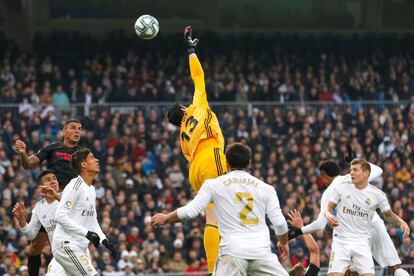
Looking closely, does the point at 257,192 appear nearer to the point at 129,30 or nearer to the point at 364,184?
the point at 364,184

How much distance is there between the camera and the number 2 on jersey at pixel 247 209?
12.2 metres

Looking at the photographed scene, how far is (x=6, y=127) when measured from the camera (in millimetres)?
26875

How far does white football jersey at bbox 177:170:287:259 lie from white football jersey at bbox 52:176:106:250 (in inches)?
99.7

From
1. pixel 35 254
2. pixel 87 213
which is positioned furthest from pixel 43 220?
pixel 87 213

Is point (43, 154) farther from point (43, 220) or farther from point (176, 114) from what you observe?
point (176, 114)

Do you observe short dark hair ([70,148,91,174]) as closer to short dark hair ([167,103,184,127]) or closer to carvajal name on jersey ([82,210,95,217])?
carvajal name on jersey ([82,210,95,217])

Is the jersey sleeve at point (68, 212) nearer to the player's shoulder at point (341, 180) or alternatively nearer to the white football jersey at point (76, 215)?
the white football jersey at point (76, 215)

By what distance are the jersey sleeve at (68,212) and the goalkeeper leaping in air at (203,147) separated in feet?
4.69

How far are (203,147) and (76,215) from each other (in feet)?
5.66

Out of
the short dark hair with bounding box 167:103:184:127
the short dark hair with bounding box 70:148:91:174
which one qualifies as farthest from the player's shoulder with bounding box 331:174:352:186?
the short dark hair with bounding box 70:148:91:174

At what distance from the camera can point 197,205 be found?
475 inches

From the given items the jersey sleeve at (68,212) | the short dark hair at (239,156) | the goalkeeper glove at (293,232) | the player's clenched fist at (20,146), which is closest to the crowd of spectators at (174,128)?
the player's clenched fist at (20,146)

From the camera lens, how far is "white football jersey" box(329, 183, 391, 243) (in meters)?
15.5

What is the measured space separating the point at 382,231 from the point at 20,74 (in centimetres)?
1578
